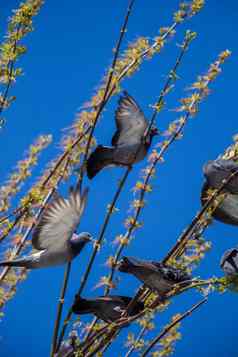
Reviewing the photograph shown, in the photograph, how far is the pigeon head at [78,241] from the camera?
87 centimetres

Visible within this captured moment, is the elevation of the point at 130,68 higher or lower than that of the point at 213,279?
higher

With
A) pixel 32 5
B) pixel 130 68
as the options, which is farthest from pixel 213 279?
pixel 32 5

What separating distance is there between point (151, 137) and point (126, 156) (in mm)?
66

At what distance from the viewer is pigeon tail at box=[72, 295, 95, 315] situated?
89 cm

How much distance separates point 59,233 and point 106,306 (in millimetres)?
153

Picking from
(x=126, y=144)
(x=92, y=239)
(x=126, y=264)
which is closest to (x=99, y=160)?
(x=126, y=144)

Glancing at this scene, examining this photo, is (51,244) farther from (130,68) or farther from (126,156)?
(130,68)

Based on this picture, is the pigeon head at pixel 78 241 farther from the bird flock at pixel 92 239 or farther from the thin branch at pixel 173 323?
the thin branch at pixel 173 323

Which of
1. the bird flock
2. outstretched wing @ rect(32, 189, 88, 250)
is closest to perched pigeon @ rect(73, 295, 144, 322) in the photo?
the bird flock

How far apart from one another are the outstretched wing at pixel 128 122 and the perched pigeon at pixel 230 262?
314mm

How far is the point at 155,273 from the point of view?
79 centimetres

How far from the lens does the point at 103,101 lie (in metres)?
0.98

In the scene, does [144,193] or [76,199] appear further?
[144,193]

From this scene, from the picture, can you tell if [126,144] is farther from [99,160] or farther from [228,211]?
[228,211]
